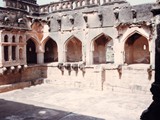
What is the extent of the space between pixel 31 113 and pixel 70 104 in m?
2.12

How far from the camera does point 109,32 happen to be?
1390cm

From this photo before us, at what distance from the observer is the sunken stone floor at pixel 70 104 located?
894cm

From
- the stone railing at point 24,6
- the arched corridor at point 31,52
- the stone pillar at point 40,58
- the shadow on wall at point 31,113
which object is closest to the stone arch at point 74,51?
the stone pillar at point 40,58

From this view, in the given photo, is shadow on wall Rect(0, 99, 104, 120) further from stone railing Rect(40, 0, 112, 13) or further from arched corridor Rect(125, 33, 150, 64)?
stone railing Rect(40, 0, 112, 13)

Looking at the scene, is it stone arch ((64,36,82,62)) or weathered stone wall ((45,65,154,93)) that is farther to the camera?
stone arch ((64,36,82,62))

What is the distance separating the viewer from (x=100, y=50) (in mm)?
16281

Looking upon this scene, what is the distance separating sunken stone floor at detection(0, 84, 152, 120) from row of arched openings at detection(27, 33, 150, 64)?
318 centimetres

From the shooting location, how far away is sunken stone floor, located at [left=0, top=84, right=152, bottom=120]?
894 centimetres

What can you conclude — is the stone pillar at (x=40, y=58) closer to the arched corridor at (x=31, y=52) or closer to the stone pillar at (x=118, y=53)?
the arched corridor at (x=31, y=52)

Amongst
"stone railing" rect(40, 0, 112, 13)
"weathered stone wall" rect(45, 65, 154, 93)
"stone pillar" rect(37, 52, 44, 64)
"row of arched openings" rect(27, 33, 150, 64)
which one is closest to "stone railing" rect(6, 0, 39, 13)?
"stone railing" rect(40, 0, 112, 13)

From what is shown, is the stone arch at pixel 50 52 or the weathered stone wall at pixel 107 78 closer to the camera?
the weathered stone wall at pixel 107 78

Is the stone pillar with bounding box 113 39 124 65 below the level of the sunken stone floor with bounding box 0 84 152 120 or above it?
above

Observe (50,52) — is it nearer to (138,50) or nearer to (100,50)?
(100,50)

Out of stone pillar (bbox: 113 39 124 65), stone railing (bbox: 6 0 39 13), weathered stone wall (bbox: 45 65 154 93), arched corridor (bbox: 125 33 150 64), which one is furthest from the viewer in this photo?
stone railing (bbox: 6 0 39 13)
